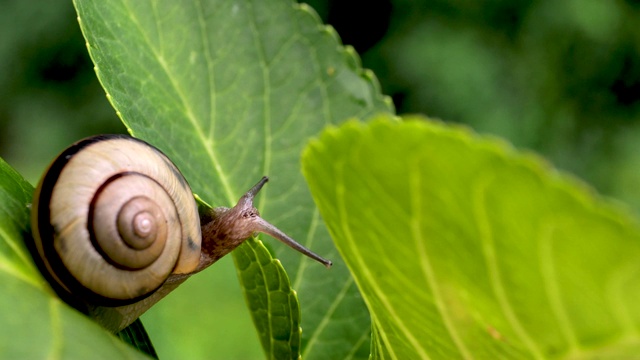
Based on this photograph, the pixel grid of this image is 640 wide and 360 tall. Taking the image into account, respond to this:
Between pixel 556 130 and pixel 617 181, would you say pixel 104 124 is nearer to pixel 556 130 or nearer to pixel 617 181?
pixel 556 130

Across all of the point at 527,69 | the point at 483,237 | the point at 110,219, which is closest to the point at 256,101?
the point at 110,219

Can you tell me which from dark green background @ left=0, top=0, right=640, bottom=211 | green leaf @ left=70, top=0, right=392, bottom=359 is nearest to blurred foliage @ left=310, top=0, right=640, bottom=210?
dark green background @ left=0, top=0, right=640, bottom=211

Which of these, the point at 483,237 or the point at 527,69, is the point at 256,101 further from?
the point at 527,69

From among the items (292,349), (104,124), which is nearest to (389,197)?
(292,349)

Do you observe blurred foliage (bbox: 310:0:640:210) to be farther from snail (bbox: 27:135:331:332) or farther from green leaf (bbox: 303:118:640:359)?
green leaf (bbox: 303:118:640:359)

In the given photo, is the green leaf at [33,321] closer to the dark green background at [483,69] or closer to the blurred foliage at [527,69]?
the dark green background at [483,69]
